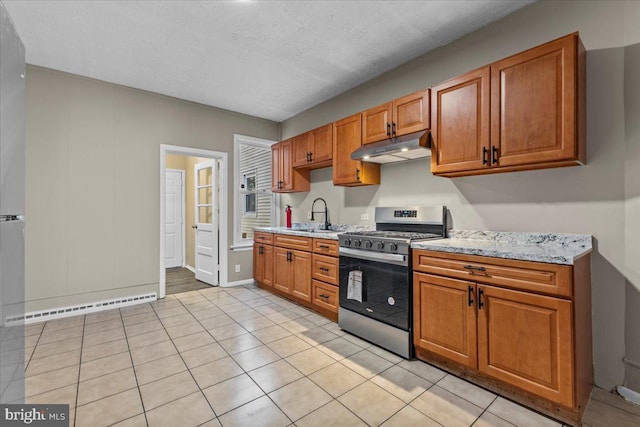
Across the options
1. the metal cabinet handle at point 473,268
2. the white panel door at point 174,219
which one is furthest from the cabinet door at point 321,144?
the white panel door at point 174,219

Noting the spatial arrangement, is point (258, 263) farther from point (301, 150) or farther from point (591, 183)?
point (591, 183)

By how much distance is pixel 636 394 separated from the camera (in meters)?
1.84

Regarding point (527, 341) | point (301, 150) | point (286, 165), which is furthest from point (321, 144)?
point (527, 341)

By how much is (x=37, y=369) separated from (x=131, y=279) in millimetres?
1655

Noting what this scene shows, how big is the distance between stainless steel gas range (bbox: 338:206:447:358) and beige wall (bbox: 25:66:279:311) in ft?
9.07

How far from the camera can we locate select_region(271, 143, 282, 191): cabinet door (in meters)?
4.69

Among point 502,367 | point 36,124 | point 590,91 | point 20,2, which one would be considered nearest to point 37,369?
point 36,124

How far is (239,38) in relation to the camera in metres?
2.75

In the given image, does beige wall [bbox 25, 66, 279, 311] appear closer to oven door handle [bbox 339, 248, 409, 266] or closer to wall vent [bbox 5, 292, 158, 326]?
wall vent [bbox 5, 292, 158, 326]

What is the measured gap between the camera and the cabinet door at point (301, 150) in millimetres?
4098

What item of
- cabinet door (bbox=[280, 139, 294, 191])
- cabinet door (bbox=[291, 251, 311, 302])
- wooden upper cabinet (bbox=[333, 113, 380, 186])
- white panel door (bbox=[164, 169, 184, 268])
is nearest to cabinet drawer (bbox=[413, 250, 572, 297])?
wooden upper cabinet (bbox=[333, 113, 380, 186])

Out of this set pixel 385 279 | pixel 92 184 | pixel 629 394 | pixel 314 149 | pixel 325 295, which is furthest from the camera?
pixel 314 149

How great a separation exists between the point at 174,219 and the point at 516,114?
6.29 meters

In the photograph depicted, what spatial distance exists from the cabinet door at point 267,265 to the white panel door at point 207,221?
0.86 metres
